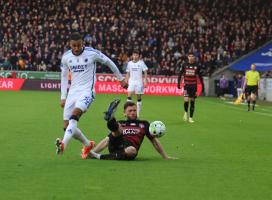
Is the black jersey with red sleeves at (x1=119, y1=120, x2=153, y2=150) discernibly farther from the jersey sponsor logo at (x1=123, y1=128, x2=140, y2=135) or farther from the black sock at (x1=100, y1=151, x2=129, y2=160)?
the black sock at (x1=100, y1=151, x2=129, y2=160)

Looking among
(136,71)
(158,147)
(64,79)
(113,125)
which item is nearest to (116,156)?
(113,125)

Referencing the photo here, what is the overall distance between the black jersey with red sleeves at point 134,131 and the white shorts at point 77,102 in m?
0.72

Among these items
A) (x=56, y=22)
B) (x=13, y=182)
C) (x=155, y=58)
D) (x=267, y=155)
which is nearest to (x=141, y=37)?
(x=155, y=58)

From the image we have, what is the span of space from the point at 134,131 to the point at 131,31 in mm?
35025

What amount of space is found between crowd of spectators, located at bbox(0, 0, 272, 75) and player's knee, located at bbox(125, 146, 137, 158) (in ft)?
106

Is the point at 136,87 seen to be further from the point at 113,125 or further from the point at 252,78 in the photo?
the point at 113,125

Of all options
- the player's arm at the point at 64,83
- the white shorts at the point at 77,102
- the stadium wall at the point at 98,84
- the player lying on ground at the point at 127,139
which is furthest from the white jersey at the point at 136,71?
the stadium wall at the point at 98,84

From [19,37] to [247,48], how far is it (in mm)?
16659

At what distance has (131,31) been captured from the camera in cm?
4509

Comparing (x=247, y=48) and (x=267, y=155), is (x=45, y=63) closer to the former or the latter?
(x=247, y=48)

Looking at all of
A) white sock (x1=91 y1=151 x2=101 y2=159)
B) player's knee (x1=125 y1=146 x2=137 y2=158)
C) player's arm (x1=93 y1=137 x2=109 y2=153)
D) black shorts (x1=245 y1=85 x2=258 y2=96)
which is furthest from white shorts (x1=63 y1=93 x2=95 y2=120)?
black shorts (x1=245 y1=85 x2=258 y2=96)

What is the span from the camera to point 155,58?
4400 centimetres

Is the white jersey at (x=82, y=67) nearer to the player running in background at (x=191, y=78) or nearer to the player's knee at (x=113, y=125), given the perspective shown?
the player's knee at (x=113, y=125)

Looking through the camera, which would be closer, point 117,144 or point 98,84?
point 117,144
